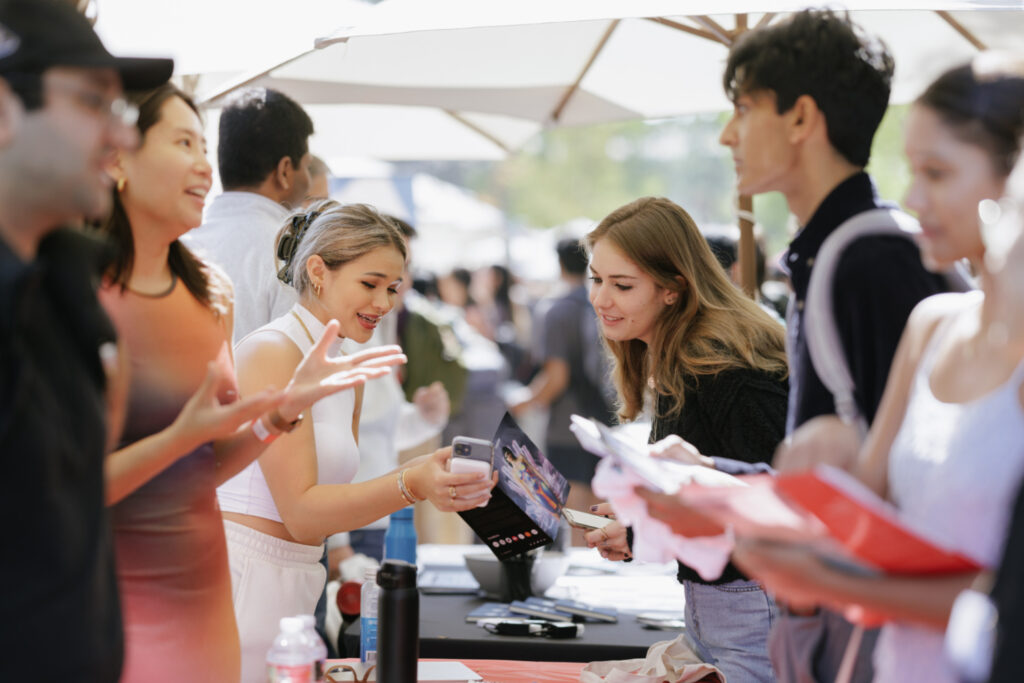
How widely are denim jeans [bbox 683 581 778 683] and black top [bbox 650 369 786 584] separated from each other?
0.04m

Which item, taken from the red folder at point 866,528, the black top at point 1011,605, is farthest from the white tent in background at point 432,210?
the black top at point 1011,605

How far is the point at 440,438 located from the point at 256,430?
4.97 m

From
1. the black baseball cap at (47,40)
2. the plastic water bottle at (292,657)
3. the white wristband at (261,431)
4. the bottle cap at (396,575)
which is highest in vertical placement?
the black baseball cap at (47,40)

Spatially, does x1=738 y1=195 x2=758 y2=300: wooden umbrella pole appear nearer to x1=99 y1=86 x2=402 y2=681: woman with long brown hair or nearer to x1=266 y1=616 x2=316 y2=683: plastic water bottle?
x1=99 y1=86 x2=402 y2=681: woman with long brown hair

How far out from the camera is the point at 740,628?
97.7 inches

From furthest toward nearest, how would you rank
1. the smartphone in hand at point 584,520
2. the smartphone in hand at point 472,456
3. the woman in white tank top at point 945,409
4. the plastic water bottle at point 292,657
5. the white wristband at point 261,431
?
1. the smartphone in hand at point 584,520
2. the smartphone in hand at point 472,456
3. the white wristband at point 261,431
4. the plastic water bottle at point 292,657
5. the woman in white tank top at point 945,409

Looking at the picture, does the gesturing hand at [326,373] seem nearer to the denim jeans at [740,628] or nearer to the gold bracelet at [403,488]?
the gold bracelet at [403,488]

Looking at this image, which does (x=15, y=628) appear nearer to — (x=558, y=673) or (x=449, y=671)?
(x=449, y=671)

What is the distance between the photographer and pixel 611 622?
115 inches

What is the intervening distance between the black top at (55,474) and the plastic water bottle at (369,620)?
3.50ft

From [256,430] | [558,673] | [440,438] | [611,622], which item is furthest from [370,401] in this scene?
[440,438]

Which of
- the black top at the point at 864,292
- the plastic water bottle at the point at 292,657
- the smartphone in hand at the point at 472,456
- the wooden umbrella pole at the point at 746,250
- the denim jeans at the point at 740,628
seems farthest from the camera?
the wooden umbrella pole at the point at 746,250

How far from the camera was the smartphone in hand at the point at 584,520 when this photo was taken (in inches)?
102

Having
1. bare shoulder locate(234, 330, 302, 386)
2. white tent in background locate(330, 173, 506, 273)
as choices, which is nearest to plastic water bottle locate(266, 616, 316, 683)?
bare shoulder locate(234, 330, 302, 386)
